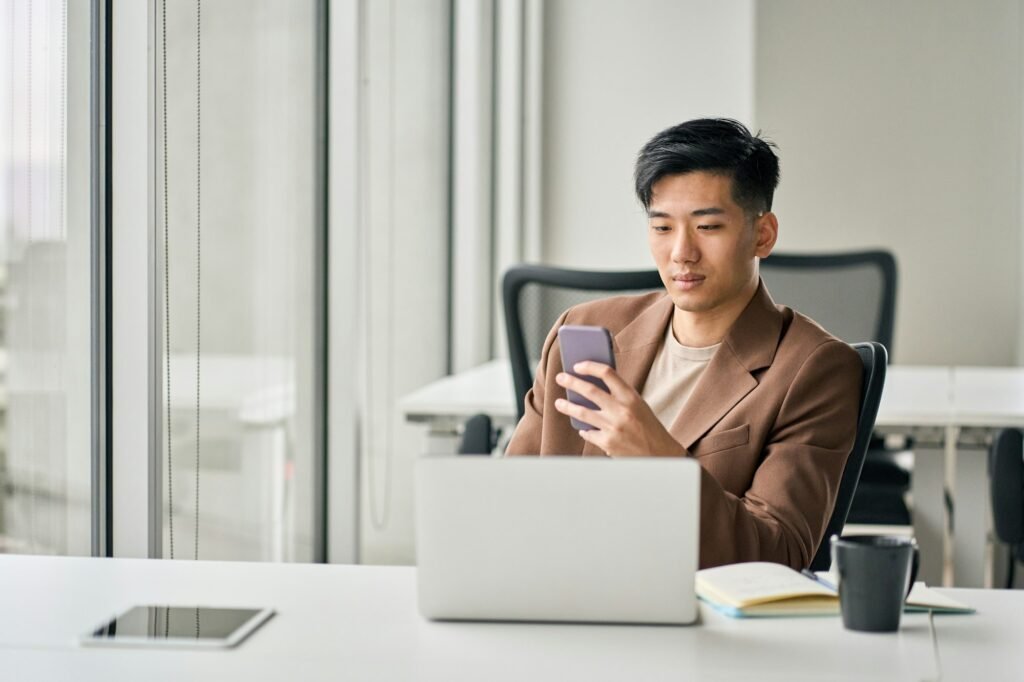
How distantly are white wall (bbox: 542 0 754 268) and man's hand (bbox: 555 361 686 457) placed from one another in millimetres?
3394

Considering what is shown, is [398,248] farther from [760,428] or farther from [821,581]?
[821,581]

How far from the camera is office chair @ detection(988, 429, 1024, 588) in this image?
7.75 ft

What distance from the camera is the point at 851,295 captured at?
311 centimetres

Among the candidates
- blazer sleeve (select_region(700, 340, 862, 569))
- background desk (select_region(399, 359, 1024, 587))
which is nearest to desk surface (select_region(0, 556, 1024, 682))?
blazer sleeve (select_region(700, 340, 862, 569))

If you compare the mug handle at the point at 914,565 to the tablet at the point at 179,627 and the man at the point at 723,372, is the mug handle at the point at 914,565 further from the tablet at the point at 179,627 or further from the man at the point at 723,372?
the tablet at the point at 179,627

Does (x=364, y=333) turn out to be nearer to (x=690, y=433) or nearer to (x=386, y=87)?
(x=386, y=87)

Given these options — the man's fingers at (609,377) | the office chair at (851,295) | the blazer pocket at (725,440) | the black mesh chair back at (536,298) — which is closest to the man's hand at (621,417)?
the man's fingers at (609,377)

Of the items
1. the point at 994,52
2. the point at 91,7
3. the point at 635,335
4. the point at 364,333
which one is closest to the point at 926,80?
the point at 994,52

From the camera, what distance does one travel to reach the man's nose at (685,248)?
1652 mm

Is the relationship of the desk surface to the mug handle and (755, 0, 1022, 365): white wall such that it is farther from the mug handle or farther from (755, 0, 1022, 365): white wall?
(755, 0, 1022, 365): white wall

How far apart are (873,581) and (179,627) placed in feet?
2.04

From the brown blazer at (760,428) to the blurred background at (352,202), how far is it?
70 centimetres

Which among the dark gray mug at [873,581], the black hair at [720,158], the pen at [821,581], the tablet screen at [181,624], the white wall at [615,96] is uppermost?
the white wall at [615,96]

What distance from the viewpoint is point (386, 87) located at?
350cm
